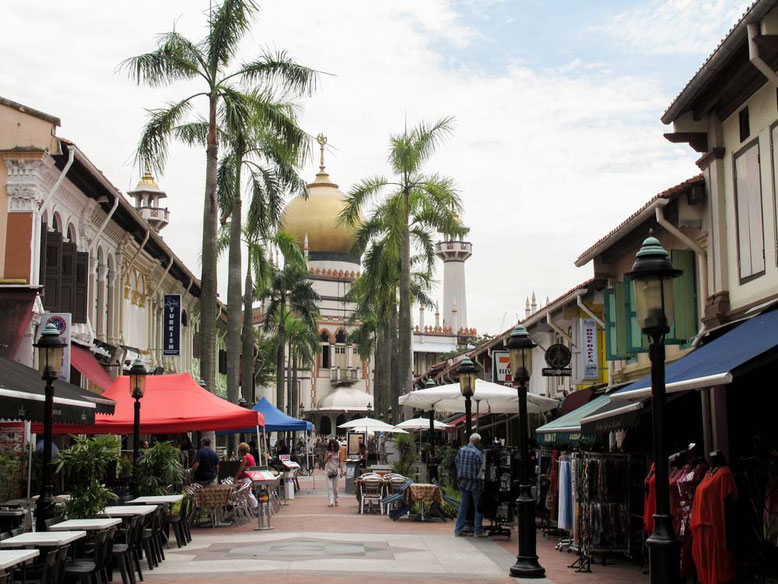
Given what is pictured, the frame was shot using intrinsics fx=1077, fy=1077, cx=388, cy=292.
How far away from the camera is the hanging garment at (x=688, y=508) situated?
1220cm

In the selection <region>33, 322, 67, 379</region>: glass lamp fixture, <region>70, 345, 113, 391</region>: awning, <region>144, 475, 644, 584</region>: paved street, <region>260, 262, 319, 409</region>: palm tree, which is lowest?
<region>144, 475, 644, 584</region>: paved street

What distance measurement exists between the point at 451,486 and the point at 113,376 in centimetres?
1048

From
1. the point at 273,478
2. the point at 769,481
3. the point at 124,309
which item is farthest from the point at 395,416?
the point at 769,481

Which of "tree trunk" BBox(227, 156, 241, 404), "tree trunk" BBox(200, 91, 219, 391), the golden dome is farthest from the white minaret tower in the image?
"tree trunk" BBox(200, 91, 219, 391)

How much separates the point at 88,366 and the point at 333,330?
59.2 meters

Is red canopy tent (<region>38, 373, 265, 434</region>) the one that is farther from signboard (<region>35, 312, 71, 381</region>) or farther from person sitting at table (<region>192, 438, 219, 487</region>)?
signboard (<region>35, 312, 71, 381</region>)

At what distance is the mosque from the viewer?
79.1 metres

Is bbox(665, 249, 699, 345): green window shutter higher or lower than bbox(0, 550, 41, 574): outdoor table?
higher

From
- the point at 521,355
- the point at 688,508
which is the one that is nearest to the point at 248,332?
the point at 521,355

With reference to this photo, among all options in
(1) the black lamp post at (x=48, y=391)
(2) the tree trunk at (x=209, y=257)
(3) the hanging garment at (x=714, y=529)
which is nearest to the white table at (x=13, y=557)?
(1) the black lamp post at (x=48, y=391)

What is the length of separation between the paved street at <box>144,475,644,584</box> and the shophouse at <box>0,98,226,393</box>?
5.69m

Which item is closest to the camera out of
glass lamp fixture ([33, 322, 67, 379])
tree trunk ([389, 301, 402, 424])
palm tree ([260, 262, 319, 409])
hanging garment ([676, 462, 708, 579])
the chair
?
hanging garment ([676, 462, 708, 579])

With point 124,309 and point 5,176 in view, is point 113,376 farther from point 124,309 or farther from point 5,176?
point 5,176

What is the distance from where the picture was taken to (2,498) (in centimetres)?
1912
